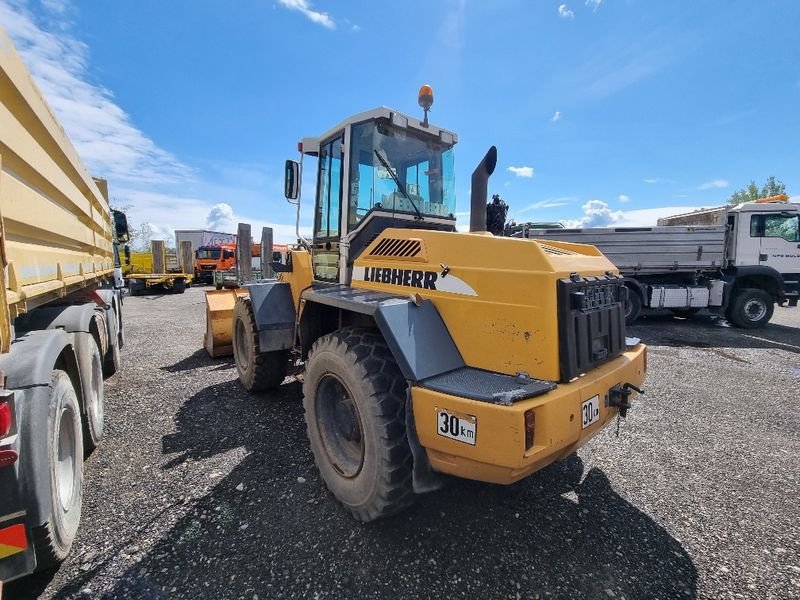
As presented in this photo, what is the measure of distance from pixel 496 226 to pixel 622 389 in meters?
2.25

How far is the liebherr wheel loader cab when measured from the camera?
1916mm

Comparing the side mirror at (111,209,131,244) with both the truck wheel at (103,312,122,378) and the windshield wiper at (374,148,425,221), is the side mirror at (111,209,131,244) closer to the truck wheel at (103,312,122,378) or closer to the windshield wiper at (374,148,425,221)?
the truck wheel at (103,312,122,378)

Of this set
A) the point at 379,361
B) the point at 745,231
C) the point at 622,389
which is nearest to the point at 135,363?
the point at 379,361

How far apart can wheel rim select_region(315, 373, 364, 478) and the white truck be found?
25.9ft

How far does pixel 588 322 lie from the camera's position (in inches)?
89.5

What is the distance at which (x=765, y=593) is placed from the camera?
1.93 meters

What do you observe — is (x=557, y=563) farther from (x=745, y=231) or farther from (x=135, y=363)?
(x=745, y=231)

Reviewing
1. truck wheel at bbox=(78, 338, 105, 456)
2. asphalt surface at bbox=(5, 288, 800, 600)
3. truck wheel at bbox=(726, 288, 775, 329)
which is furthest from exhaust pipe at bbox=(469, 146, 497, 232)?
truck wheel at bbox=(726, 288, 775, 329)

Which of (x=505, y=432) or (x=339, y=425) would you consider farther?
(x=339, y=425)

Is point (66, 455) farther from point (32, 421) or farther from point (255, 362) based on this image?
point (255, 362)

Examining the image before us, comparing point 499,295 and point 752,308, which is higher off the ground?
point 499,295

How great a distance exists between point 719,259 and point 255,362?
36.4 ft

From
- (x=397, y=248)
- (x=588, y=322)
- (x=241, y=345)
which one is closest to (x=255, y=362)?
(x=241, y=345)

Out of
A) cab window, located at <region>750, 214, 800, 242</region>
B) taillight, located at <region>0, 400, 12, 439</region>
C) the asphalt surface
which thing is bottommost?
the asphalt surface
